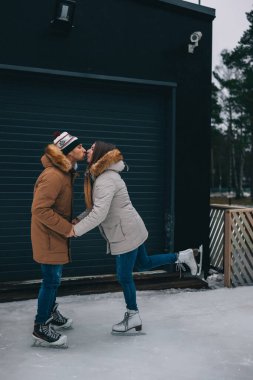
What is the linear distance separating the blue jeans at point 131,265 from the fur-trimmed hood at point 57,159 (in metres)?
0.98

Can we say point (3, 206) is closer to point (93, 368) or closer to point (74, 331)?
point (74, 331)

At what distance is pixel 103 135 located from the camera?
627cm

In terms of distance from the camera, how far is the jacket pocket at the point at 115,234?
407 centimetres

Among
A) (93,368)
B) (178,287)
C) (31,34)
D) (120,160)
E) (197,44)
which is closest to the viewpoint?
(93,368)

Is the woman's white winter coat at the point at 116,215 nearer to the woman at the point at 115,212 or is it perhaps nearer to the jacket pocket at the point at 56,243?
the woman at the point at 115,212

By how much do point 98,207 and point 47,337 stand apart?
122 cm

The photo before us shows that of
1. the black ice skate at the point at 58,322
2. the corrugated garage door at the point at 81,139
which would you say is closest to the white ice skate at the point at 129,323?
the black ice skate at the point at 58,322

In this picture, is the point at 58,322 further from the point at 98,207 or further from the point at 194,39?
the point at 194,39

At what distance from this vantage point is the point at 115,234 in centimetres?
409

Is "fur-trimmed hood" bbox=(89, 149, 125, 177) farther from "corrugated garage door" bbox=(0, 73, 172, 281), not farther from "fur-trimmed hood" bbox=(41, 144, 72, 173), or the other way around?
"corrugated garage door" bbox=(0, 73, 172, 281)

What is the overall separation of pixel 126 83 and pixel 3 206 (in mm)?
2401

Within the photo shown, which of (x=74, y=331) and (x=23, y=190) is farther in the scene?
(x=23, y=190)

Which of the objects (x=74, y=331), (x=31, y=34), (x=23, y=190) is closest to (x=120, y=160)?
(x=74, y=331)

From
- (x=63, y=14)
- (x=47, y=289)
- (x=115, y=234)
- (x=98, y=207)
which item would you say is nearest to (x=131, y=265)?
(x=115, y=234)
